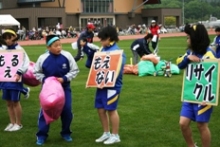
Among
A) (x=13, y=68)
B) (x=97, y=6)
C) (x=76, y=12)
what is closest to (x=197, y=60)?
(x=13, y=68)

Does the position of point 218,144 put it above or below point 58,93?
below

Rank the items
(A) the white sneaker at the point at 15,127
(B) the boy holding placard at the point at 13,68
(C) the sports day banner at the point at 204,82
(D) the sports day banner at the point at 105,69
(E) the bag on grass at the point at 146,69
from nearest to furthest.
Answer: (C) the sports day banner at the point at 204,82, (D) the sports day banner at the point at 105,69, (B) the boy holding placard at the point at 13,68, (A) the white sneaker at the point at 15,127, (E) the bag on grass at the point at 146,69

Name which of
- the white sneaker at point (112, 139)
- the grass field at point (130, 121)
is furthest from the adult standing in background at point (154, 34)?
the white sneaker at point (112, 139)

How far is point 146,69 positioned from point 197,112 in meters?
8.84

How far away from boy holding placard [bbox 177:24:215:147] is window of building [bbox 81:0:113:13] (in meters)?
56.5

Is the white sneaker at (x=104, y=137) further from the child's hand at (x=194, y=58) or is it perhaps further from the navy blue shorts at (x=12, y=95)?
the child's hand at (x=194, y=58)

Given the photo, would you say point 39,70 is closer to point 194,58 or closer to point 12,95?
point 12,95

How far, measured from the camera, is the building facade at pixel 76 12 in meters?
51.6

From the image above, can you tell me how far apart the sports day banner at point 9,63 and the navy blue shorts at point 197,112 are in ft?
9.96

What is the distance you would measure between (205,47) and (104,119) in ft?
6.65

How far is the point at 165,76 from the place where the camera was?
44.0ft

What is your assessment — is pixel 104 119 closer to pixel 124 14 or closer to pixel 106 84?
pixel 106 84

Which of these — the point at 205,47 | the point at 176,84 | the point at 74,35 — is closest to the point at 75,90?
the point at 176,84

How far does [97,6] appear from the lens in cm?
6281
